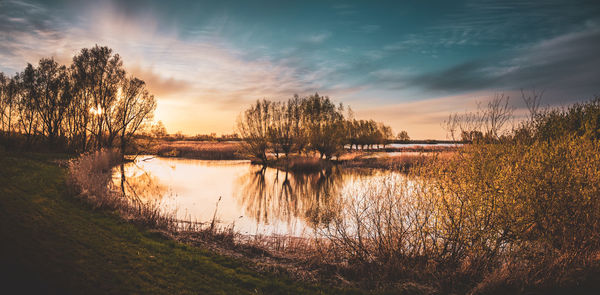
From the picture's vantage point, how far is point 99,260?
7.00 m

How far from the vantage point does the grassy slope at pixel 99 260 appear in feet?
18.8

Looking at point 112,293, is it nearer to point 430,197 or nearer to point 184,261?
point 184,261

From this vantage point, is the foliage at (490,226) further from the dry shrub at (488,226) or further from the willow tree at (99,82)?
the willow tree at (99,82)

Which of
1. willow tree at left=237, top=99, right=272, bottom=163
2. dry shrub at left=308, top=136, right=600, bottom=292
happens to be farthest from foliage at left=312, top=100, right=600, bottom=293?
willow tree at left=237, top=99, right=272, bottom=163

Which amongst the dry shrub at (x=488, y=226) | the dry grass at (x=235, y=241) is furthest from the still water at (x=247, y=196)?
the dry shrub at (x=488, y=226)

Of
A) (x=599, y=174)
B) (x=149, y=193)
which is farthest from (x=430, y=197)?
(x=149, y=193)

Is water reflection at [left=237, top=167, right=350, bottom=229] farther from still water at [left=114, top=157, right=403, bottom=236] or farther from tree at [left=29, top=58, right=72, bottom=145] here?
tree at [left=29, top=58, right=72, bottom=145]

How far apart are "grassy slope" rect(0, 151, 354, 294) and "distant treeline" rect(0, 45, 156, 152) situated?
1247 inches

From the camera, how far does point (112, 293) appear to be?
5.74m

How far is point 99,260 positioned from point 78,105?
148 ft

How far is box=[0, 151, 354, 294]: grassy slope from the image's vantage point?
573 cm

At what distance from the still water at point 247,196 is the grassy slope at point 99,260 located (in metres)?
3.09

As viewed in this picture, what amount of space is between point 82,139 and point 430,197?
47.8 meters

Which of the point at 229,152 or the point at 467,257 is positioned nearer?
the point at 467,257
